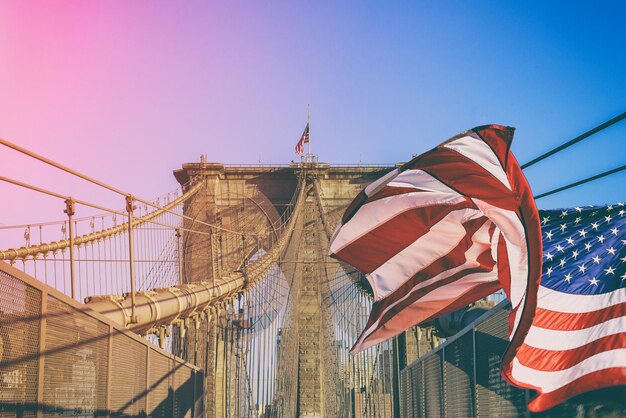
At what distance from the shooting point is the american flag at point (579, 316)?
4.30 meters

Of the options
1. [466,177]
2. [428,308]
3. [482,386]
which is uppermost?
[466,177]

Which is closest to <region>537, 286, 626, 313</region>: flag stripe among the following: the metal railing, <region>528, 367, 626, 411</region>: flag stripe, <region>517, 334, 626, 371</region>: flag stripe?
<region>517, 334, 626, 371</region>: flag stripe

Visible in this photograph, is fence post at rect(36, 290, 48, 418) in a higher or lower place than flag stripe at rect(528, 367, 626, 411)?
higher

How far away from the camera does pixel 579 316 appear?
14.9ft

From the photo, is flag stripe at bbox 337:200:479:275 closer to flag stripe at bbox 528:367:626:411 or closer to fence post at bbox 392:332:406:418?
flag stripe at bbox 528:367:626:411

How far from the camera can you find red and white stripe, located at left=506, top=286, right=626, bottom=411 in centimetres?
426

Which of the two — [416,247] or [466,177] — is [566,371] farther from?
[416,247]

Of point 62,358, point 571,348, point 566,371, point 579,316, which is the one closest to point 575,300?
point 579,316

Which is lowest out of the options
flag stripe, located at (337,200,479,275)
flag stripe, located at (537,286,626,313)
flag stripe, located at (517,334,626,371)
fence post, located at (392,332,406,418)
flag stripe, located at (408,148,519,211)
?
fence post, located at (392,332,406,418)

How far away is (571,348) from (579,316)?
0.18 metres

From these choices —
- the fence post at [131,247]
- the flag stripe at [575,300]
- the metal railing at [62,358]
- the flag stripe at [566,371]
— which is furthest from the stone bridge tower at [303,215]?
the flag stripe at [566,371]

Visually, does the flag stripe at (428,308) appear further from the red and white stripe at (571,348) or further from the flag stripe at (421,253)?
the red and white stripe at (571,348)

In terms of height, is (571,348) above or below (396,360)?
above

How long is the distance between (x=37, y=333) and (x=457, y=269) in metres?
3.15
